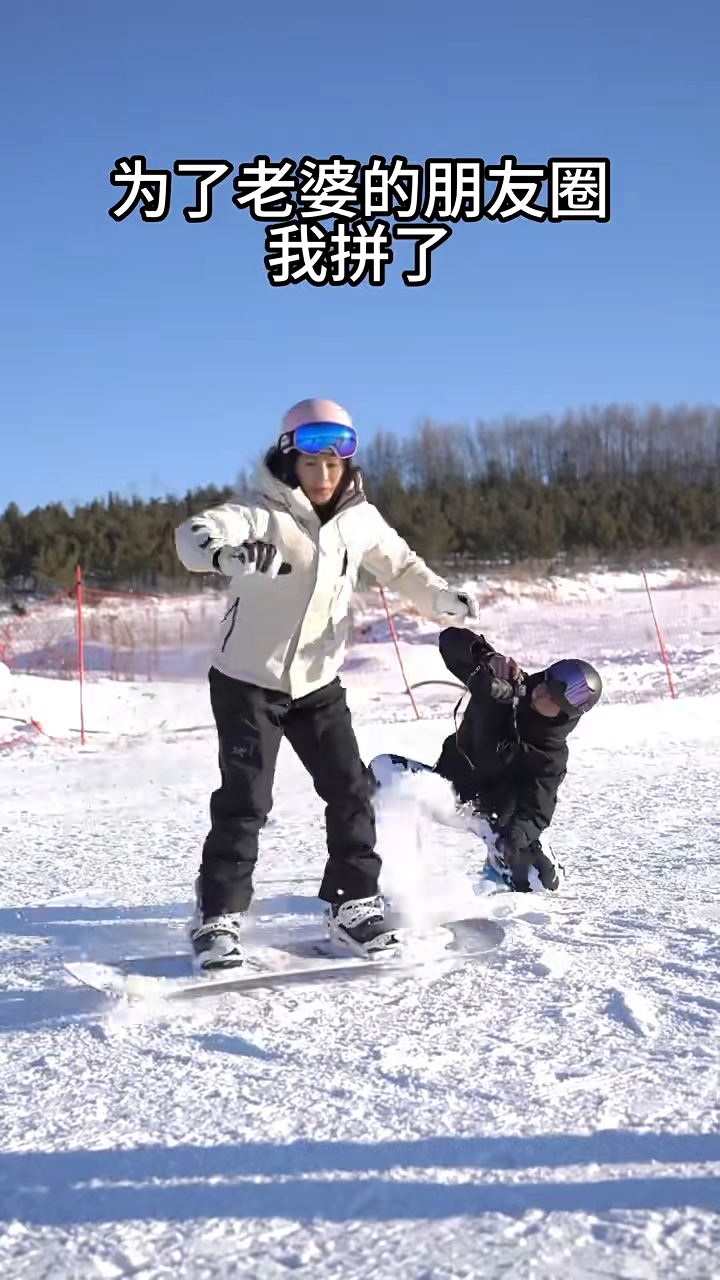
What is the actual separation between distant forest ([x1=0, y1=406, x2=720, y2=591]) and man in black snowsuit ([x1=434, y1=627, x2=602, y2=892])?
29.8 ft

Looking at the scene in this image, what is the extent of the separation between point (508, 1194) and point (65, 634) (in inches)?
656

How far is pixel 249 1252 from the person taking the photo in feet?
5.22

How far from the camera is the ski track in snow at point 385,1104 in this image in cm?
160

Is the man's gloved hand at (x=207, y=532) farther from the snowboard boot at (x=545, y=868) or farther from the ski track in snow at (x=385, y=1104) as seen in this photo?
the snowboard boot at (x=545, y=868)

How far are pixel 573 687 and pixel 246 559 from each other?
5.29ft

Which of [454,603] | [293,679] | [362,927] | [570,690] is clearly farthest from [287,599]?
[570,690]

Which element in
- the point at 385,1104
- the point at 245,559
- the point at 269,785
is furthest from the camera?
the point at 269,785

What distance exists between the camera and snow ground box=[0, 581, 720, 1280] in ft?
5.26

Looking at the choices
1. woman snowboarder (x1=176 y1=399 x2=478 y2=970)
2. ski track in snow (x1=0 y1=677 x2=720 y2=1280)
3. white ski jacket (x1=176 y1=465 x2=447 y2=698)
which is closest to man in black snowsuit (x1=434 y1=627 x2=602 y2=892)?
ski track in snow (x1=0 y1=677 x2=720 y2=1280)

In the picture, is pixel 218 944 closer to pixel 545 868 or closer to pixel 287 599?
pixel 287 599

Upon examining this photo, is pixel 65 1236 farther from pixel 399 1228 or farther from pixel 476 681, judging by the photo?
pixel 476 681

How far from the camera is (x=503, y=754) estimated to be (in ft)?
13.6

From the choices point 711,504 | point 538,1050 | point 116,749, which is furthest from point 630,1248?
point 711,504

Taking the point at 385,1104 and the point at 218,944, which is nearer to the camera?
the point at 385,1104
